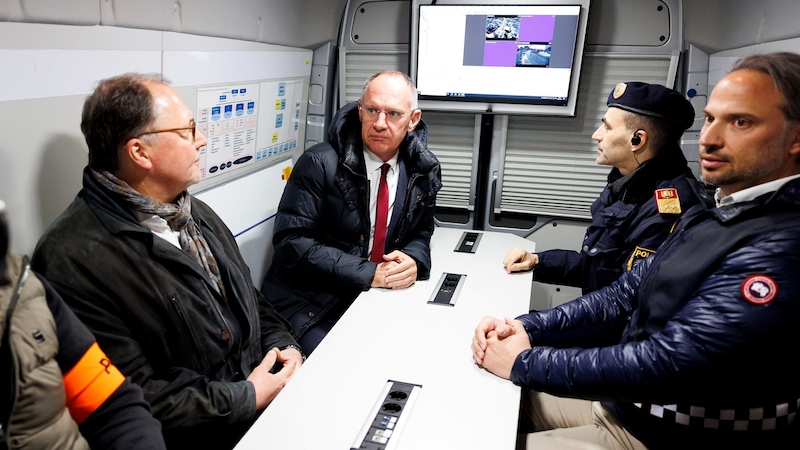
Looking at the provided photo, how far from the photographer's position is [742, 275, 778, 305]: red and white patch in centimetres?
122

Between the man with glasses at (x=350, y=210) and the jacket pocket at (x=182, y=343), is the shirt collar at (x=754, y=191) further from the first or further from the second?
the jacket pocket at (x=182, y=343)

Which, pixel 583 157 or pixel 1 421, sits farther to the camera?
pixel 583 157

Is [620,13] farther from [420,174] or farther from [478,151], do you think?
[420,174]

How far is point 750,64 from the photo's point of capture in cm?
143

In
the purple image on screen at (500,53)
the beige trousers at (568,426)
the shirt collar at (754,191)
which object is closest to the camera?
the shirt collar at (754,191)

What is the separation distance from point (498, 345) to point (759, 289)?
28.3 inches

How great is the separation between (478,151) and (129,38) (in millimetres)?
2219

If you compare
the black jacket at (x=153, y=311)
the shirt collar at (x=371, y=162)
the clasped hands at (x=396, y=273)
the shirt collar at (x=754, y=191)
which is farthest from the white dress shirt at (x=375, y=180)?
the shirt collar at (x=754, y=191)

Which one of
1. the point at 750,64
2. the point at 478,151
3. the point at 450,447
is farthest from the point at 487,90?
the point at 450,447

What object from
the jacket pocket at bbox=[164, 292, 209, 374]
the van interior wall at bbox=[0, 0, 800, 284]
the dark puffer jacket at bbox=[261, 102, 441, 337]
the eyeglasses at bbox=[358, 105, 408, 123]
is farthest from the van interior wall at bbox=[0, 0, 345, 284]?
the eyeglasses at bbox=[358, 105, 408, 123]

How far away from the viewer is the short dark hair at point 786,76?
1.35 meters

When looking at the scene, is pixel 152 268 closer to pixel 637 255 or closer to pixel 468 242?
pixel 637 255

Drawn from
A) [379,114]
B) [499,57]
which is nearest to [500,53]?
[499,57]

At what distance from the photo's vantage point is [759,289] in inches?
48.6
